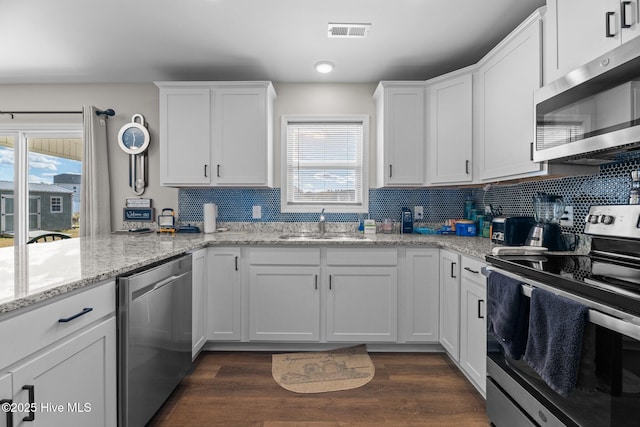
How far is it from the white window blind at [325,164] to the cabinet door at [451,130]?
741 millimetres

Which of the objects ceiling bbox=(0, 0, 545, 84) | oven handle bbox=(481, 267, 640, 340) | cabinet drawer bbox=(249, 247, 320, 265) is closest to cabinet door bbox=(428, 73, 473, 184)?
ceiling bbox=(0, 0, 545, 84)

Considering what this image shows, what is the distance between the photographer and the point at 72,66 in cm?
294

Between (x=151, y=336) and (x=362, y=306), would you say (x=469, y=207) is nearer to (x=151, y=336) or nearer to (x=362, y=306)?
(x=362, y=306)

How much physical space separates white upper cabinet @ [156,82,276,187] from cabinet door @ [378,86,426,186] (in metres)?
1.06

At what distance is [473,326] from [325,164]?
197 cm

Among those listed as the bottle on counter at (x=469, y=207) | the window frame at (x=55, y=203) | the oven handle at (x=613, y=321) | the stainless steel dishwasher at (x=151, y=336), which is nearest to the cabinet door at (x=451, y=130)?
the bottle on counter at (x=469, y=207)

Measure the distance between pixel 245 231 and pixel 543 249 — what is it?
2.43m

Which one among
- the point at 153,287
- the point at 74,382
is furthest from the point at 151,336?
the point at 74,382

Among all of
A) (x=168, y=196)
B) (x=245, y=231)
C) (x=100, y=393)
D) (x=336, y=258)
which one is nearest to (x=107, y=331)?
(x=100, y=393)

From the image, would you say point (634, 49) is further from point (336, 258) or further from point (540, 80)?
point (336, 258)

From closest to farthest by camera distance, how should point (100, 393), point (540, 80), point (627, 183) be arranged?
point (100, 393), point (627, 183), point (540, 80)

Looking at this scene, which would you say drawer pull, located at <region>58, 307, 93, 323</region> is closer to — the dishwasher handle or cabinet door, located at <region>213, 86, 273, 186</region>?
the dishwasher handle

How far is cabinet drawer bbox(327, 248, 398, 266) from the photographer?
2.52 meters

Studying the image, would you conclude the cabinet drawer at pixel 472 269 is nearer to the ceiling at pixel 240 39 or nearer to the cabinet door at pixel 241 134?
the ceiling at pixel 240 39
